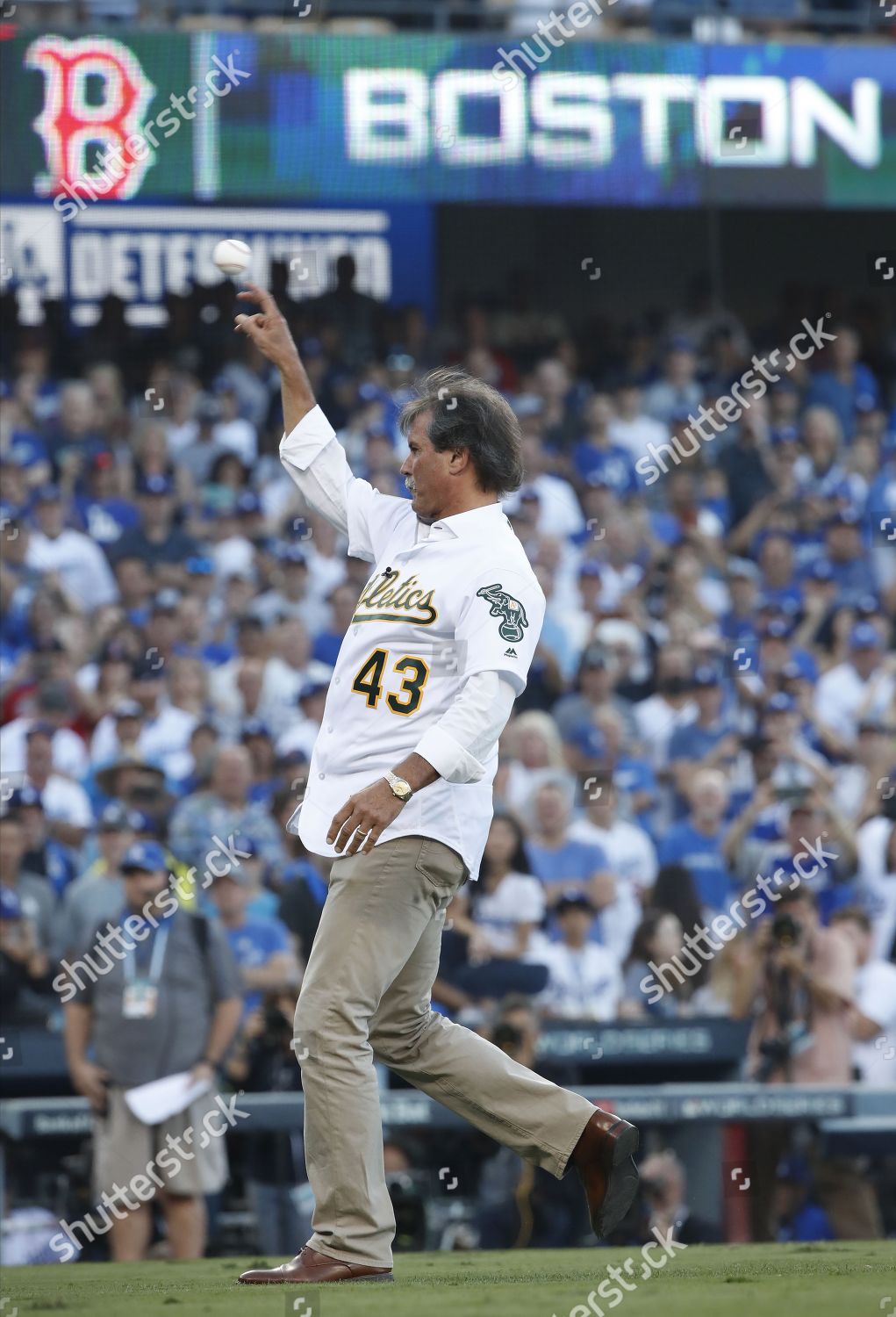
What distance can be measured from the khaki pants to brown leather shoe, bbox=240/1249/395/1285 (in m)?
0.02

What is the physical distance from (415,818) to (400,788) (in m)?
0.31

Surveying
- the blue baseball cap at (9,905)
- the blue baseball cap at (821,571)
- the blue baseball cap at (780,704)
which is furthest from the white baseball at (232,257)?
the blue baseball cap at (821,571)

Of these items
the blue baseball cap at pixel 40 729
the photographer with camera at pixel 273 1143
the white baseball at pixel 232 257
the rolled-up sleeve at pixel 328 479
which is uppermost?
→ the white baseball at pixel 232 257

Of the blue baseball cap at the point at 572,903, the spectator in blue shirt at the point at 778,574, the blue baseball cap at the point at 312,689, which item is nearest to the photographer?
the blue baseball cap at the point at 572,903

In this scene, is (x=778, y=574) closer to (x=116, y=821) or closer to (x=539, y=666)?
(x=539, y=666)

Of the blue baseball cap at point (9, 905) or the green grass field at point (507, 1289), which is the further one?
the blue baseball cap at point (9, 905)

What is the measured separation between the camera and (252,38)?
12547 mm

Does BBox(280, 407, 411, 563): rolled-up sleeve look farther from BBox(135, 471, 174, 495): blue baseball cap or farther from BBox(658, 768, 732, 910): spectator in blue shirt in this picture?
BBox(135, 471, 174, 495): blue baseball cap

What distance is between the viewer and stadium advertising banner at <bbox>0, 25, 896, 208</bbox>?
477 inches

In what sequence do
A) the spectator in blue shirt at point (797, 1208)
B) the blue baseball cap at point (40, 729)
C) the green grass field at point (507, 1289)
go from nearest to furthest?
the green grass field at point (507, 1289) < the spectator in blue shirt at point (797, 1208) < the blue baseball cap at point (40, 729)

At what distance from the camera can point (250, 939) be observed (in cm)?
959

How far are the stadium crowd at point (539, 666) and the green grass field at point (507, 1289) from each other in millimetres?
2992

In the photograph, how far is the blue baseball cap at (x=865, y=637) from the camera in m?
12.0

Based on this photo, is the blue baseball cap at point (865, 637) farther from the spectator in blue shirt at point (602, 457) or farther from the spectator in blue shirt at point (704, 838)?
the spectator in blue shirt at point (602, 457)
